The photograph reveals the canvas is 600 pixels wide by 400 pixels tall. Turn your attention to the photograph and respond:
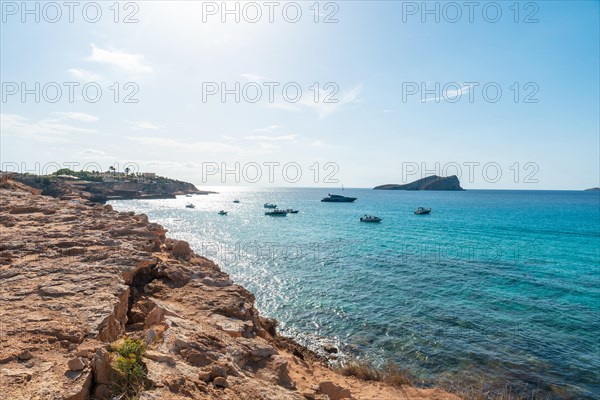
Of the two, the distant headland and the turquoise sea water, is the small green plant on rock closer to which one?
the turquoise sea water

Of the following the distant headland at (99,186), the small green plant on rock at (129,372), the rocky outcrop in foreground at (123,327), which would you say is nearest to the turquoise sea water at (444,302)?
the rocky outcrop in foreground at (123,327)

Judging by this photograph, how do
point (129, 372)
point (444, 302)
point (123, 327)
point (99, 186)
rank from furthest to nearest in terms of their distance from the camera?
point (99, 186) < point (444, 302) < point (123, 327) < point (129, 372)

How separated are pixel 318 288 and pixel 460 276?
13965mm

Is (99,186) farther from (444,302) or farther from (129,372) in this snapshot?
(129,372)

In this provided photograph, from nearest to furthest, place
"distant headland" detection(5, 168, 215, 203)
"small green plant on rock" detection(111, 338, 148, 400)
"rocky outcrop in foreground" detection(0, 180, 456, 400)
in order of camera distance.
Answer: "small green plant on rock" detection(111, 338, 148, 400)
"rocky outcrop in foreground" detection(0, 180, 456, 400)
"distant headland" detection(5, 168, 215, 203)

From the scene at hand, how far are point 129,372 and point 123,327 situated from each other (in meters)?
2.85

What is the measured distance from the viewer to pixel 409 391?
11914mm

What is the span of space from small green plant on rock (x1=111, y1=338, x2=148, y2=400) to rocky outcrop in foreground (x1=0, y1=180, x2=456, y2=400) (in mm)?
111

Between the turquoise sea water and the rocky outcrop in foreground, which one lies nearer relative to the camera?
the rocky outcrop in foreground

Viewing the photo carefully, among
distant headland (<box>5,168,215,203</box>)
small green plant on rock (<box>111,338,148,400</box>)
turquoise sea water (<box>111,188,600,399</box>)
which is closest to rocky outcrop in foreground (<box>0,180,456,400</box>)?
small green plant on rock (<box>111,338,148,400</box>)

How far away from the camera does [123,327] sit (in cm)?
775

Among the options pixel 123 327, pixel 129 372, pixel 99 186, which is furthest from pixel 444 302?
pixel 99 186

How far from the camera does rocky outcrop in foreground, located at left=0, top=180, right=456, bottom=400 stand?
17.8 feet

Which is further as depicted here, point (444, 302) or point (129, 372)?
point (444, 302)
